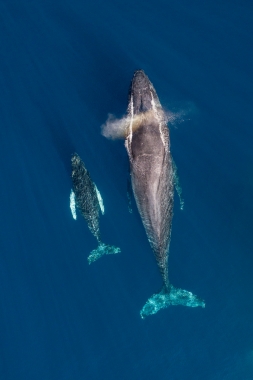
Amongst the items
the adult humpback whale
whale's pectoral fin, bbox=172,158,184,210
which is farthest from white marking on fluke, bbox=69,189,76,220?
whale's pectoral fin, bbox=172,158,184,210

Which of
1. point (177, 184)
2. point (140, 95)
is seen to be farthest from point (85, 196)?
point (140, 95)

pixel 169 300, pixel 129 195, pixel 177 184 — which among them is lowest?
pixel 169 300

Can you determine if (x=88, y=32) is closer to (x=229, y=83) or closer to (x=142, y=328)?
(x=229, y=83)

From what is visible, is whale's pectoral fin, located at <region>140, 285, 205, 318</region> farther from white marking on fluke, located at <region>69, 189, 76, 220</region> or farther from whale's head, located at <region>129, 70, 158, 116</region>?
whale's head, located at <region>129, 70, 158, 116</region>

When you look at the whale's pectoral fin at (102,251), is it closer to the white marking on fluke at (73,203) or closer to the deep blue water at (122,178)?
the deep blue water at (122,178)

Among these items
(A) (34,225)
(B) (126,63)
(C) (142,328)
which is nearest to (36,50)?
(B) (126,63)

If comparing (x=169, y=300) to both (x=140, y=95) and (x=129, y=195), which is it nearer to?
(x=129, y=195)
